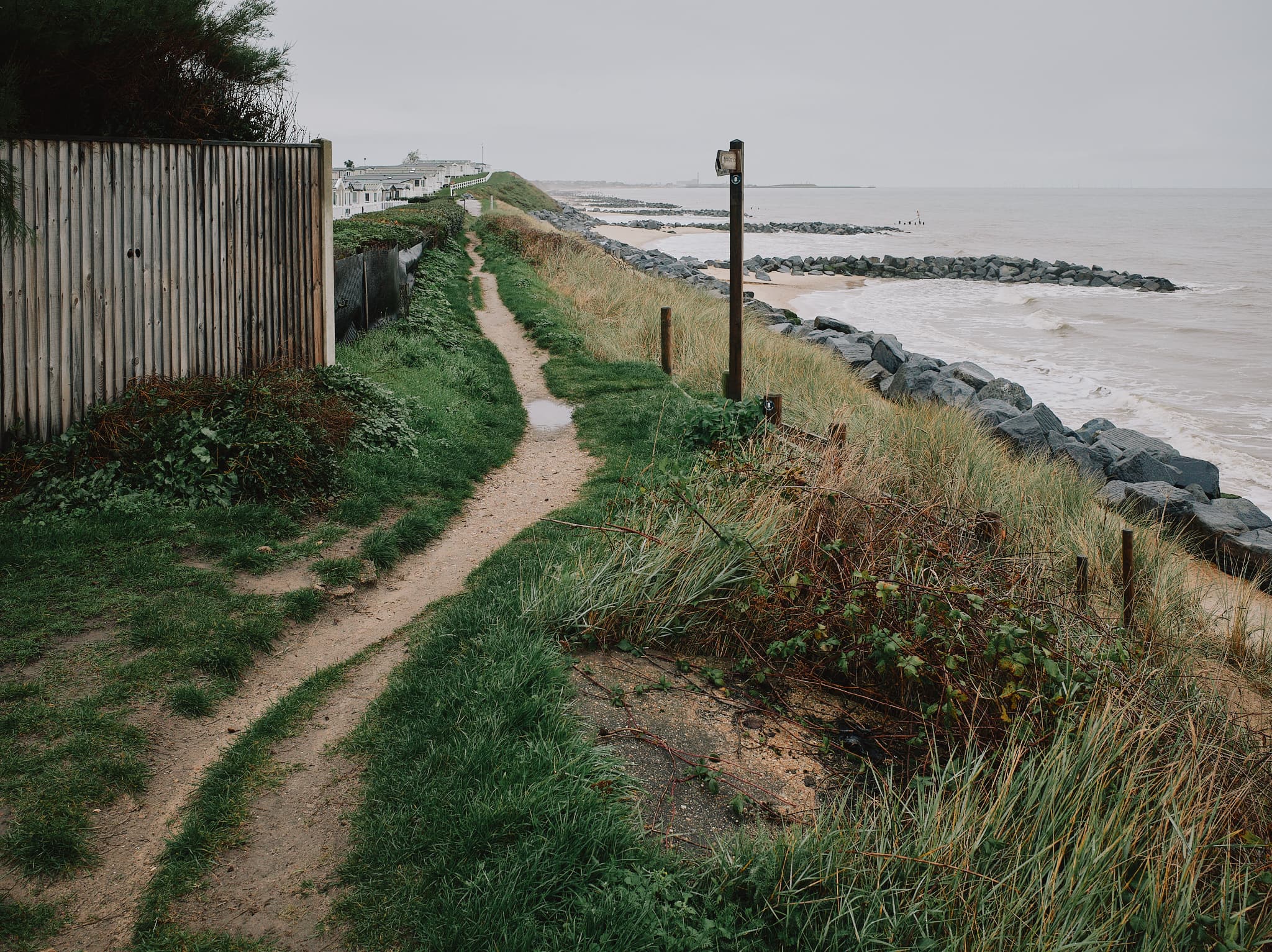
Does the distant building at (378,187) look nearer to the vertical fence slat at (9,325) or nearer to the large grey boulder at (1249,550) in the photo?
the vertical fence slat at (9,325)

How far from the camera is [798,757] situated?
13.4 feet

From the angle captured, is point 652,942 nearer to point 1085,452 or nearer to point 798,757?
point 798,757

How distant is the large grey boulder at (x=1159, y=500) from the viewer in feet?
34.3

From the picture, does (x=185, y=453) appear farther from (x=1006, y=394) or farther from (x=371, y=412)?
(x=1006, y=394)

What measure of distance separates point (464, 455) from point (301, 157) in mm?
3246

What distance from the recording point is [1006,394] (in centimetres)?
1572

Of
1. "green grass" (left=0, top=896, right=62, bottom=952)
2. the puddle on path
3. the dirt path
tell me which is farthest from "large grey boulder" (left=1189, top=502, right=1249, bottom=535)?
"green grass" (left=0, top=896, right=62, bottom=952)

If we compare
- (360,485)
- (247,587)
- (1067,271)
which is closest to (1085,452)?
(360,485)

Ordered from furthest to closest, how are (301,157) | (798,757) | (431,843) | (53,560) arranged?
(301,157)
(53,560)
(798,757)
(431,843)

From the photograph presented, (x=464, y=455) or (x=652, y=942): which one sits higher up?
(x=464, y=455)

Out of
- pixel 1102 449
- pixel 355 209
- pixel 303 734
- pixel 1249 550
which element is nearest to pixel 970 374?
pixel 1102 449

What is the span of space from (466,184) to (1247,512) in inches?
2824

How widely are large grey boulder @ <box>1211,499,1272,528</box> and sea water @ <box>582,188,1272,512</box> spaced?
1646 millimetres

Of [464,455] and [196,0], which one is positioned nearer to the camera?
[196,0]
